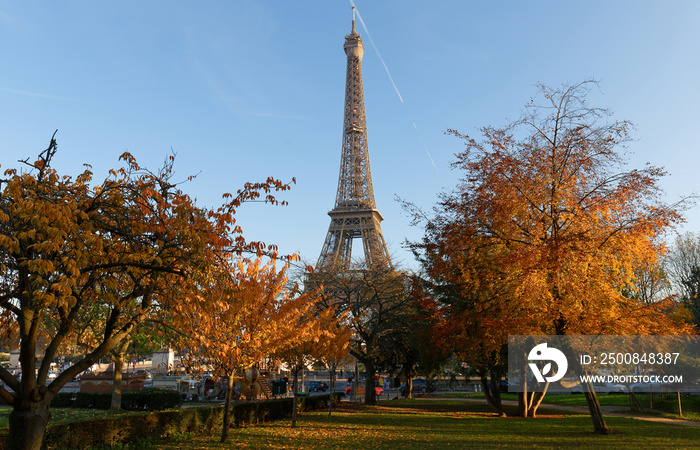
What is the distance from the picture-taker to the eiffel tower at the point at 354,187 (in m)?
67.9

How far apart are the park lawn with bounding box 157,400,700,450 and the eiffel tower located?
42.6m

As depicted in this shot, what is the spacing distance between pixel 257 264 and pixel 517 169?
28.8 feet

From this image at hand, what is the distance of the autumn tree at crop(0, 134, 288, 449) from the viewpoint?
7.31 meters

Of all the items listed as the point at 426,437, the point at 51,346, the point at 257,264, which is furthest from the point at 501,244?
the point at 51,346

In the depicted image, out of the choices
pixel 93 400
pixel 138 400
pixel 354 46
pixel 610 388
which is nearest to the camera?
pixel 138 400

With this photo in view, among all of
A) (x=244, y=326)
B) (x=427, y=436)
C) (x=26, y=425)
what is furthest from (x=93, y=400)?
(x=26, y=425)

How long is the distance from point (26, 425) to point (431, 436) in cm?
1186

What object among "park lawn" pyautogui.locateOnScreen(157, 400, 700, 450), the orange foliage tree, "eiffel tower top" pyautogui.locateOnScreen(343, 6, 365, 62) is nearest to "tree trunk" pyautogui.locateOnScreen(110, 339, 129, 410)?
"park lawn" pyautogui.locateOnScreen(157, 400, 700, 450)

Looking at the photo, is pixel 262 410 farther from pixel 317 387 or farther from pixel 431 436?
pixel 317 387

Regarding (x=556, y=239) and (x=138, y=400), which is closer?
(x=556, y=239)

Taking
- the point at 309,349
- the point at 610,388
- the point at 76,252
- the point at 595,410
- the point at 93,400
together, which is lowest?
the point at 610,388

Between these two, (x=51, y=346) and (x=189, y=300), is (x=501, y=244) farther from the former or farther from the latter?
(x=51, y=346)

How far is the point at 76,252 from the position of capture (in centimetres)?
724

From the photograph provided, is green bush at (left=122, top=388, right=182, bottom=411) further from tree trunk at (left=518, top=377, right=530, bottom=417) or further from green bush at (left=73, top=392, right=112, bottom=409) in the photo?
tree trunk at (left=518, top=377, right=530, bottom=417)
